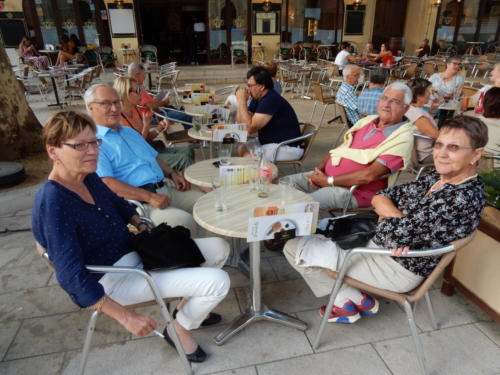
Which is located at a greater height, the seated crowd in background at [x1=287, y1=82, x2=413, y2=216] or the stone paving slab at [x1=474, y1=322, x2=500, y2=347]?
the seated crowd in background at [x1=287, y1=82, x2=413, y2=216]

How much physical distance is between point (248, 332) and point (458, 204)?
1205mm

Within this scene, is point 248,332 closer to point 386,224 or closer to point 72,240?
point 386,224

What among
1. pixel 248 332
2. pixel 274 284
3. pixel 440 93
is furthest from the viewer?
pixel 440 93

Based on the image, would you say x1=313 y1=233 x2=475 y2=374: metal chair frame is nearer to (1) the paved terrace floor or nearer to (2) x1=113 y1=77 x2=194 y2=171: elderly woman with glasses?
(1) the paved terrace floor

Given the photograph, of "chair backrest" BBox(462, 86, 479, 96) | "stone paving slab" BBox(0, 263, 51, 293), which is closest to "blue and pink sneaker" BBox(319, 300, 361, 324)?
"stone paving slab" BBox(0, 263, 51, 293)

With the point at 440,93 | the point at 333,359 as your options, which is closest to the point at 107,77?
the point at 440,93

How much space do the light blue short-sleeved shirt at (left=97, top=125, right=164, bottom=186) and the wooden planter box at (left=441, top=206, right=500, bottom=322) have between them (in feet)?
6.32

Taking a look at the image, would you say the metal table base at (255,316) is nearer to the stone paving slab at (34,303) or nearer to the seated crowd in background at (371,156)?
the seated crowd in background at (371,156)

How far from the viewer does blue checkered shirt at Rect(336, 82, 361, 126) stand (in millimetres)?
4223

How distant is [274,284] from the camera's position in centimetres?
229

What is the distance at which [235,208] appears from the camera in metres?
1.78

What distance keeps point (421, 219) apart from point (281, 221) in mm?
592

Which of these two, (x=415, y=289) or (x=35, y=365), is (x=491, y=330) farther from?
(x=35, y=365)

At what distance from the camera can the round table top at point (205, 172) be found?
7.11ft
